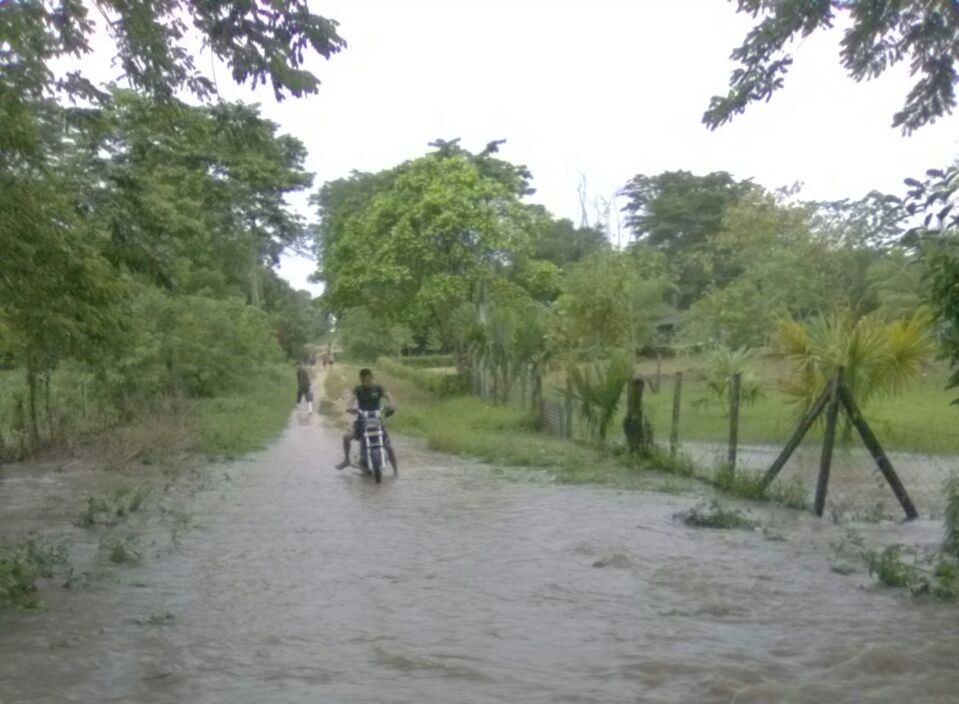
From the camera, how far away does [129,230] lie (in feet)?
49.6

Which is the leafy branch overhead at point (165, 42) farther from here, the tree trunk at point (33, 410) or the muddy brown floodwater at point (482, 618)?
the tree trunk at point (33, 410)

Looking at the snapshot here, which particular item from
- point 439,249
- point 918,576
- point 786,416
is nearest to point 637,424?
point 786,416

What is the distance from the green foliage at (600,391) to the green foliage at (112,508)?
8636 millimetres

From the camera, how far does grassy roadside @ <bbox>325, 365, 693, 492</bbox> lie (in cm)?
1884

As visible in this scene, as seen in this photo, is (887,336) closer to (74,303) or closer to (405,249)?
(74,303)

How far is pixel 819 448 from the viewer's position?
18062mm

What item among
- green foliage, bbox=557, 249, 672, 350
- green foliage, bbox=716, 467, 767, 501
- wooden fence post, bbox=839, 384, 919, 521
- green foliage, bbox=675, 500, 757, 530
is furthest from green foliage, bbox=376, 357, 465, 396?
wooden fence post, bbox=839, 384, 919, 521

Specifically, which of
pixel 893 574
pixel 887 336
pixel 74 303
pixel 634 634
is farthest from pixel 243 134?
pixel 887 336

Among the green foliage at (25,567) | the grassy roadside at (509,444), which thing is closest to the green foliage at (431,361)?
the grassy roadside at (509,444)

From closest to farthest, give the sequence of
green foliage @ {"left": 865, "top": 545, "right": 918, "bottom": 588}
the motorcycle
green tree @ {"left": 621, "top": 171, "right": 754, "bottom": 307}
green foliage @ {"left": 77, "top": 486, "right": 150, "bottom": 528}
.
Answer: green foliage @ {"left": 865, "top": 545, "right": 918, "bottom": 588} < green foliage @ {"left": 77, "top": 486, "right": 150, "bottom": 528} < the motorcycle < green tree @ {"left": 621, "top": 171, "right": 754, "bottom": 307}

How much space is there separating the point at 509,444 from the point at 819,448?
7.48 meters

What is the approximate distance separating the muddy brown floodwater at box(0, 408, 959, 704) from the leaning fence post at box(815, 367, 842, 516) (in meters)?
0.36

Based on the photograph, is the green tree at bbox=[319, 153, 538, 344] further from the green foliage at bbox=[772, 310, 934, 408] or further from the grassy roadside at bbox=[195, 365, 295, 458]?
the green foliage at bbox=[772, 310, 934, 408]

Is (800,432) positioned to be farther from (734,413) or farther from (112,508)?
(112,508)
